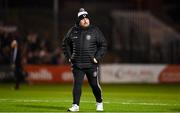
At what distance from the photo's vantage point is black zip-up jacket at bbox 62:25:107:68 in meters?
18.1

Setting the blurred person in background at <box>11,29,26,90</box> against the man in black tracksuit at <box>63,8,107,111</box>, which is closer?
the man in black tracksuit at <box>63,8,107,111</box>

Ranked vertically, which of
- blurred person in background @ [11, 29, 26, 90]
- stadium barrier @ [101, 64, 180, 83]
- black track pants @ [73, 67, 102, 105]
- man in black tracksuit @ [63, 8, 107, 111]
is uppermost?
man in black tracksuit @ [63, 8, 107, 111]

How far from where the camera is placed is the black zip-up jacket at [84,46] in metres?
18.1

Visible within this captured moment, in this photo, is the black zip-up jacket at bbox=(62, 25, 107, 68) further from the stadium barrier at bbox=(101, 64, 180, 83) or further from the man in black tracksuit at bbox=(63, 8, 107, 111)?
the stadium barrier at bbox=(101, 64, 180, 83)

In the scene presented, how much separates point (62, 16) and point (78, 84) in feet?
68.7

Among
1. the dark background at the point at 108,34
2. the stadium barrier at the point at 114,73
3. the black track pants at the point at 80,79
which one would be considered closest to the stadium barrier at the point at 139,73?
the stadium barrier at the point at 114,73

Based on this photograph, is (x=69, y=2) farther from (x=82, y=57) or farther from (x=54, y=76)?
(x=82, y=57)

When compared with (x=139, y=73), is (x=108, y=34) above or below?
above

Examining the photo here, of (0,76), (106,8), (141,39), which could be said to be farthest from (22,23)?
(106,8)

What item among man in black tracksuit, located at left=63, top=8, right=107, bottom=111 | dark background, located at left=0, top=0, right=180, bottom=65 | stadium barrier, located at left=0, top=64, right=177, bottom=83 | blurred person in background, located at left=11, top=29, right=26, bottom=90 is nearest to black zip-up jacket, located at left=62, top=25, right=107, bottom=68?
man in black tracksuit, located at left=63, top=8, right=107, bottom=111

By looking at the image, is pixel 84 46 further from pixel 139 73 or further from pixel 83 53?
pixel 139 73

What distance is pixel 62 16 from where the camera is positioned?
38.8 metres

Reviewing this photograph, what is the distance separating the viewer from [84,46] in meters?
18.1

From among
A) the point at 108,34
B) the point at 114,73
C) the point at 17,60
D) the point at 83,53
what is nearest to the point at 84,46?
the point at 83,53
